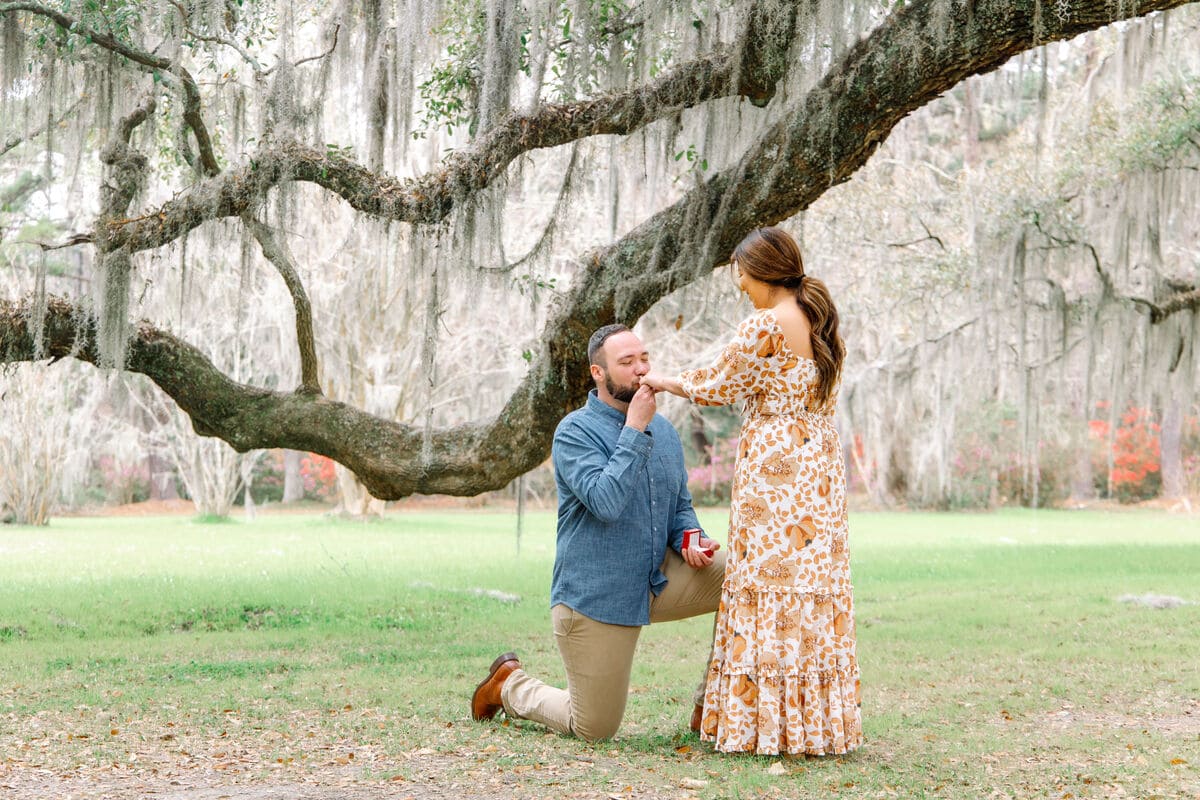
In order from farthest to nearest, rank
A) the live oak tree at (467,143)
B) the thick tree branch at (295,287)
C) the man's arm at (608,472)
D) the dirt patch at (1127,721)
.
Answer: the thick tree branch at (295,287) → the live oak tree at (467,143) → the dirt patch at (1127,721) → the man's arm at (608,472)

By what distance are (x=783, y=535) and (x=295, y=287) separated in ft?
12.8

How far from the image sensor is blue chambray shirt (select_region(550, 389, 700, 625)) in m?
3.97

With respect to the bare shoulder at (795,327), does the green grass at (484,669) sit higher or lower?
lower

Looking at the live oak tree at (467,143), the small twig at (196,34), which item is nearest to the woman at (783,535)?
the live oak tree at (467,143)

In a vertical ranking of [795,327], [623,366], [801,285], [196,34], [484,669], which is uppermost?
[196,34]

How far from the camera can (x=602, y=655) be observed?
406cm

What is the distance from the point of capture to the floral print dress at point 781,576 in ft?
12.6

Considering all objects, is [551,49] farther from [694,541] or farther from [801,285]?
[694,541]

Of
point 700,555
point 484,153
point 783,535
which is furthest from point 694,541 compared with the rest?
point 484,153

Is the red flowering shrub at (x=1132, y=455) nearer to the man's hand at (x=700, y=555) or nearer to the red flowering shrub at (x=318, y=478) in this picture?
the red flowering shrub at (x=318, y=478)

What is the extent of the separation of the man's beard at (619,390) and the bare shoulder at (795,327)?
57 cm

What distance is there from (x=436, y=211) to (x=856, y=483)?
24550 millimetres

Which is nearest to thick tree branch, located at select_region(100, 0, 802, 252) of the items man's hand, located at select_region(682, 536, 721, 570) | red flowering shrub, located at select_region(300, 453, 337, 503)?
man's hand, located at select_region(682, 536, 721, 570)

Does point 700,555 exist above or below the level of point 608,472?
below
